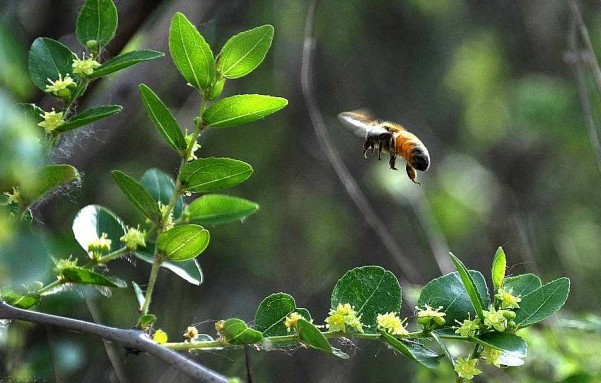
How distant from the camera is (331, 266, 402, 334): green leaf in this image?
4.25ft

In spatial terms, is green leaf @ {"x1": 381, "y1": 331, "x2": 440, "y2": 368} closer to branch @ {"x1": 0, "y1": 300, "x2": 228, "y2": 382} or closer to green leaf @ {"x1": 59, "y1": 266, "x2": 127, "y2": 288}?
branch @ {"x1": 0, "y1": 300, "x2": 228, "y2": 382}

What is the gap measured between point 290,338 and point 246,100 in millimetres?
327

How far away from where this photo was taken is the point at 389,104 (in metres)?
5.67

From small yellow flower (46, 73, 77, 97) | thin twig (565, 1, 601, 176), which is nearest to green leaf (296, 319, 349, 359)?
small yellow flower (46, 73, 77, 97)

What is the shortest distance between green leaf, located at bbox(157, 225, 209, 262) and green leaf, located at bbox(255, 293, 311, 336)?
128 millimetres

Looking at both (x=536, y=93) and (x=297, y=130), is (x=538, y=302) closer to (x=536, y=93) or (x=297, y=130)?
(x=536, y=93)

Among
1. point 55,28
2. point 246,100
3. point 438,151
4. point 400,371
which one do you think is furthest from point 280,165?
point 246,100

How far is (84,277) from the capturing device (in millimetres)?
1287

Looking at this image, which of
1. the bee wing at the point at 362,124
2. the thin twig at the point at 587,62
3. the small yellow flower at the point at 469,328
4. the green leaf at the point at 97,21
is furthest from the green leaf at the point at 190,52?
the thin twig at the point at 587,62

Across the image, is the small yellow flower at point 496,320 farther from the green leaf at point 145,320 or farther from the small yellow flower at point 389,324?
the green leaf at point 145,320

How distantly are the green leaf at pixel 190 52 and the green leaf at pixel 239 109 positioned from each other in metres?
0.04

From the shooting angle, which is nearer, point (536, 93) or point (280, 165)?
point (536, 93)

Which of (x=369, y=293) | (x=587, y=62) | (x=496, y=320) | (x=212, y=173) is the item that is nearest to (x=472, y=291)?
(x=496, y=320)

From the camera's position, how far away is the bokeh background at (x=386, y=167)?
4.14 metres
